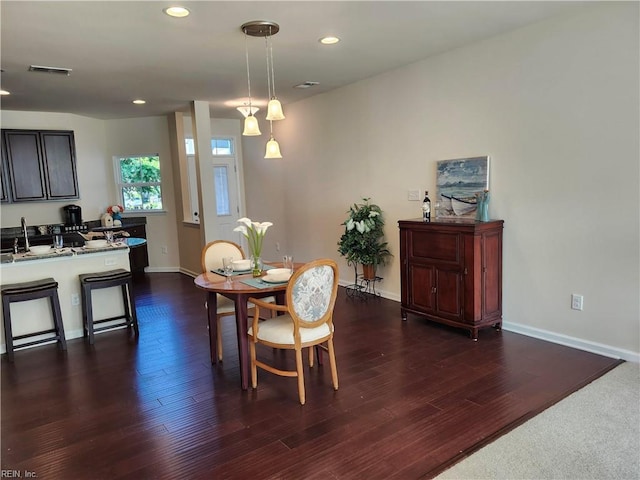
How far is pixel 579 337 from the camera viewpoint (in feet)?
11.6

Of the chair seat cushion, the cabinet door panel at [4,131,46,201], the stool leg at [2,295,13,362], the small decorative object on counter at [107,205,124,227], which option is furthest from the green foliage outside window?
the chair seat cushion

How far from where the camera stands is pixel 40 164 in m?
6.42

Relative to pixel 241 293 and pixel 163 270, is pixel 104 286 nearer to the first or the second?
pixel 241 293

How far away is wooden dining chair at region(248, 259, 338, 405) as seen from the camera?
2.74m

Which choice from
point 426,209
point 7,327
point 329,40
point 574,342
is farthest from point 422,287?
point 7,327

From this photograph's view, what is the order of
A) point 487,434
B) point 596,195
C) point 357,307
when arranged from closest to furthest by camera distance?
point 487,434 → point 596,195 → point 357,307

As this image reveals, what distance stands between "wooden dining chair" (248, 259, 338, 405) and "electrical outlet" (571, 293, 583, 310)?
204 centimetres

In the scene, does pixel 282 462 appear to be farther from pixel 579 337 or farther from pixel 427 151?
pixel 427 151

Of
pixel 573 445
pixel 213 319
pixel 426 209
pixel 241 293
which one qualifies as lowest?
pixel 573 445

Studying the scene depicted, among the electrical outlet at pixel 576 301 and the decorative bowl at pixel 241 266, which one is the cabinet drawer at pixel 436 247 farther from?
the decorative bowl at pixel 241 266

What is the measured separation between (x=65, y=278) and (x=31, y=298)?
480 mm

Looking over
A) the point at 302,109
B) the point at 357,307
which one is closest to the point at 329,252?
the point at 357,307

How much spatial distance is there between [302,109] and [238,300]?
13.7 ft

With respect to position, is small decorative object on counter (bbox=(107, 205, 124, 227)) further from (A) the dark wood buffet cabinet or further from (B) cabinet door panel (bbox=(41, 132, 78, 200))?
(A) the dark wood buffet cabinet
